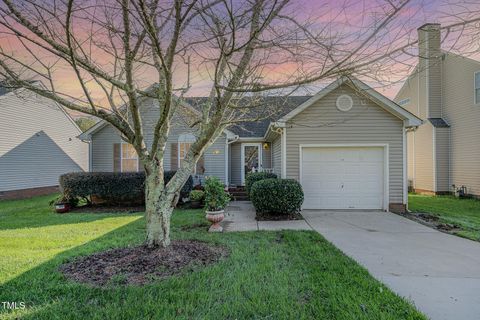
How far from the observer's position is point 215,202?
296 inches

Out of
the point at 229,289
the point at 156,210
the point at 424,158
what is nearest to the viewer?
the point at 229,289

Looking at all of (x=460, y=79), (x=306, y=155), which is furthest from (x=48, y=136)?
(x=460, y=79)

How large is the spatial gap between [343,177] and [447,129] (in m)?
9.39

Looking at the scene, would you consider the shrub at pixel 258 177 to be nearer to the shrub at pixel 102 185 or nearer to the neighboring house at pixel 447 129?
the shrub at pixel 102 185

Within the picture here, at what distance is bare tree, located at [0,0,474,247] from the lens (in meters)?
3.58

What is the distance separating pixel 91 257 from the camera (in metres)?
5.11

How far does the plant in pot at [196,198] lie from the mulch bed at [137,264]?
5.74 metres

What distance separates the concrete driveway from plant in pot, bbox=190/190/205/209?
4.53m

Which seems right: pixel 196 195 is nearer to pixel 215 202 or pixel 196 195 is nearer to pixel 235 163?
pixel 215 202

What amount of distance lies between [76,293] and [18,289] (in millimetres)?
870

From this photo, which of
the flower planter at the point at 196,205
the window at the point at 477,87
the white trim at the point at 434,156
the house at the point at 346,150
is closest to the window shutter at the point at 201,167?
the flower planter at the point at 196,205

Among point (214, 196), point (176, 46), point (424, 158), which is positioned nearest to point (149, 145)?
point (214, 196)

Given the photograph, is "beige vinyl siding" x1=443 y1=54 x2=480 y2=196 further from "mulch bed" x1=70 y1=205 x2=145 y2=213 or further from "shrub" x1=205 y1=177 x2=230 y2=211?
"mulch bed" x1=70 y1=205 x2=145 y2=213

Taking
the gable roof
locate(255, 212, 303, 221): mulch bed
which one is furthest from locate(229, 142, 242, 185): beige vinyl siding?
locate(255, 212, 303, 221): mulch bed
